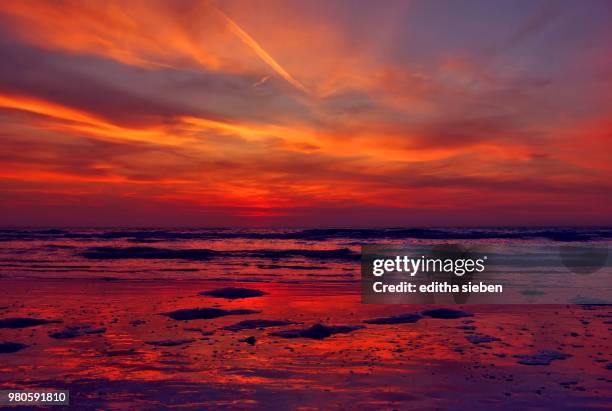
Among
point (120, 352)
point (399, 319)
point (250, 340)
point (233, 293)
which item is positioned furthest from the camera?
point (233, 293)

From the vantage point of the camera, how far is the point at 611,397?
7.14 meters

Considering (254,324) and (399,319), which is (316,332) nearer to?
(254,324)

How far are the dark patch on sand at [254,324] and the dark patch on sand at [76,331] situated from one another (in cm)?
274

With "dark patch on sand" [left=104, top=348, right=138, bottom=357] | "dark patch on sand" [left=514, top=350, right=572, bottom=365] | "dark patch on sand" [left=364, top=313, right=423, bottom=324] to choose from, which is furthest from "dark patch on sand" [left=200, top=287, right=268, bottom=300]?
"dark patch on sand" [left=514, top=350, right=572, bottom=365]

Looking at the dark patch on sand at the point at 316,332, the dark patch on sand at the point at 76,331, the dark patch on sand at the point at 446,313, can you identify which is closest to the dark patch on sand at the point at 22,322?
the dark patch on sand at the point at 76,331

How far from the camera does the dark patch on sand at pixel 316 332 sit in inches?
429

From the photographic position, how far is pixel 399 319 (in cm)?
1280

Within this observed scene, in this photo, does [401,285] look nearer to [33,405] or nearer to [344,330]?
[344,330]

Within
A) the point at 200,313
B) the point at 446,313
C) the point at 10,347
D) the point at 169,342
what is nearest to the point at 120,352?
the point at 169,342

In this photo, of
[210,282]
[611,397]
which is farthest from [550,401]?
[210,282]

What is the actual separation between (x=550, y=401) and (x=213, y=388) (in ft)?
15.4

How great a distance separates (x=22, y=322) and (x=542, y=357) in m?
11.2

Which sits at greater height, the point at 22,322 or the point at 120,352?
the point at 22,322

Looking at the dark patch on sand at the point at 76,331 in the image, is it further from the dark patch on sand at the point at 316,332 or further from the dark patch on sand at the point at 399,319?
the dark patch on sand at the point at 399,319
